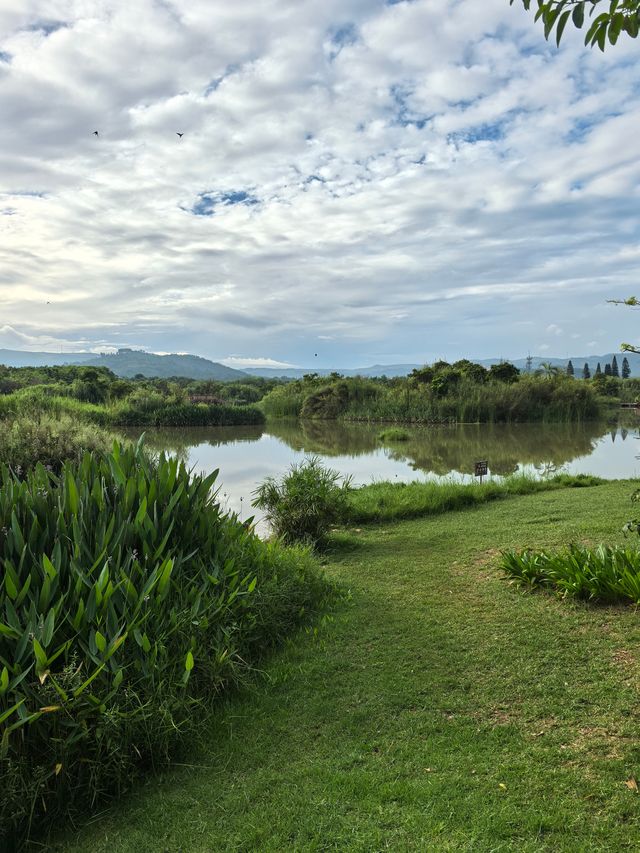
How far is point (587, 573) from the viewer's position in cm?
428

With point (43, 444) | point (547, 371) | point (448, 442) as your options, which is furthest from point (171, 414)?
point (547, 371)

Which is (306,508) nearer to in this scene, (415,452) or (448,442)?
(415,452)

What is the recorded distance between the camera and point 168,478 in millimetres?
4074

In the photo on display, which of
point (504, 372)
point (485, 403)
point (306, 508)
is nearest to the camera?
point (306, 508)

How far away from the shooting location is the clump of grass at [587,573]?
4.06m

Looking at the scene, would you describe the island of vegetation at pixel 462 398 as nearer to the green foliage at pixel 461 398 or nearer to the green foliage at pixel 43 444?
the green foliage at pixel 461 398

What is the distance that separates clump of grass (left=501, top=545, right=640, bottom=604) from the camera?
4062 mm

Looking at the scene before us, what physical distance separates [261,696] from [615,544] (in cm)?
404

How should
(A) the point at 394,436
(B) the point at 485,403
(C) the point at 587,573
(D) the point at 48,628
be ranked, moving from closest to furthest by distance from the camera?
(D) the point at 48,628 → (C) the point at 587,573 → (A) the point at 394,436 → (B) the point at 485,403

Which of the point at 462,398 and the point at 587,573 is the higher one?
the point at 462,398

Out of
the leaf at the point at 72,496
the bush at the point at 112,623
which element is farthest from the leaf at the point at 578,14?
the leaf at the point at 72,496

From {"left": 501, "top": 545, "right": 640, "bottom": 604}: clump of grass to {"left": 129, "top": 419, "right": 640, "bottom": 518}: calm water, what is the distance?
563cm

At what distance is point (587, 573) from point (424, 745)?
227 cm

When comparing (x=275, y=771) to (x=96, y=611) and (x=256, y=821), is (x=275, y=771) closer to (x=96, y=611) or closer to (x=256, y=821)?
(x=256, y=821)
